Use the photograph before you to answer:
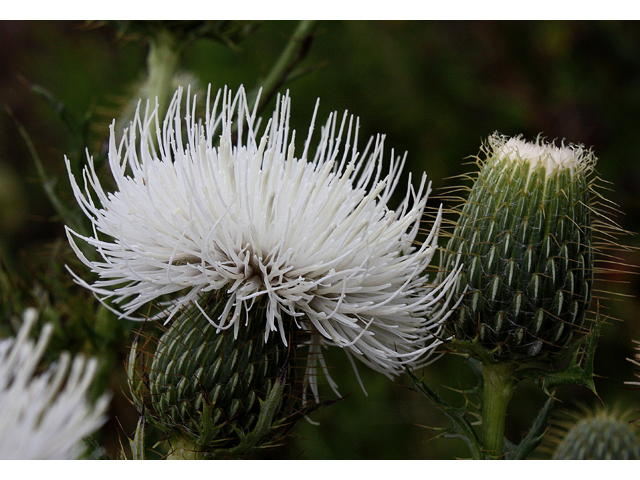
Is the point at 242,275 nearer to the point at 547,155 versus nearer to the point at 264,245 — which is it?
the point at 264,245

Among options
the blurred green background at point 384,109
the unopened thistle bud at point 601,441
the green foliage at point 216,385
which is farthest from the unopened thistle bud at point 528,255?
the blurred green background at point 384,109

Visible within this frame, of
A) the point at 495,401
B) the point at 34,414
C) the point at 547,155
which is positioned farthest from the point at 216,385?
the point at 547,155

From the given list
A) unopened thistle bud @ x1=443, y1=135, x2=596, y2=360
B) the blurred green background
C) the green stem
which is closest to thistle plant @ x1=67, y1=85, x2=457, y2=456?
unopened thistle bud @ x1=443, y1=135, x2=596, y2=360

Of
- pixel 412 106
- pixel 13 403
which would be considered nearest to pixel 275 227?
pixel 13 403

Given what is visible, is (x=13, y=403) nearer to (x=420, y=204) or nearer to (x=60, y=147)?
(x=420, y=204)

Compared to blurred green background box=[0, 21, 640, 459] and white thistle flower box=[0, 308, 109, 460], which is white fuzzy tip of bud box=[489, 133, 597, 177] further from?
white thistle flower box=[0, 308, 109, 460]
